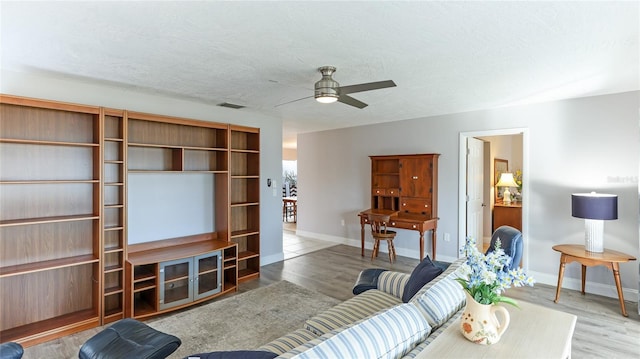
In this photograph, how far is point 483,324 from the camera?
1.45 metres

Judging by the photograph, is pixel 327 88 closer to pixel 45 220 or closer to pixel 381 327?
pixel 381 327

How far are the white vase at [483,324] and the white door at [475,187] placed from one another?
3730 mm

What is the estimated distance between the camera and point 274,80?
3.17 meters

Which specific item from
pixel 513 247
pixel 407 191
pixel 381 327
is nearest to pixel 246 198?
pixel 407 191

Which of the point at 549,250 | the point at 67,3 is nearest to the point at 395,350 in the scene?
the point at 67,3

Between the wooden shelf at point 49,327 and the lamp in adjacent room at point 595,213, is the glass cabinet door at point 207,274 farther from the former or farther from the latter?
the lamp in adjacent room at point 595,213

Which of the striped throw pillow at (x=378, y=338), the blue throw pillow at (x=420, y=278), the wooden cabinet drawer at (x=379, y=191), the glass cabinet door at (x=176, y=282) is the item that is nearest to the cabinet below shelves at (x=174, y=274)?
the glass cabinet door at (x=176, y=282)

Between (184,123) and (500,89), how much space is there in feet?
11.9

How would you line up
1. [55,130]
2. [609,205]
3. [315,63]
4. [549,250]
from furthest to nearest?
[549,250], [609,205], [55,130], [315,63]

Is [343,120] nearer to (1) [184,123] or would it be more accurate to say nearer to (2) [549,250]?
(1) [184,123]

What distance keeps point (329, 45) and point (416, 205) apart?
367 cm

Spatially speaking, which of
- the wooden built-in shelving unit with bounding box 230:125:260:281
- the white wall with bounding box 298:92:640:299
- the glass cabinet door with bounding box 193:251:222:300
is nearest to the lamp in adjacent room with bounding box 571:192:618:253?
the white wall with bounding box 298:92:640:299

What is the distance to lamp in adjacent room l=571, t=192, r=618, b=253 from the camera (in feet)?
10.9

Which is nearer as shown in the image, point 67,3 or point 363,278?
point 67,3
